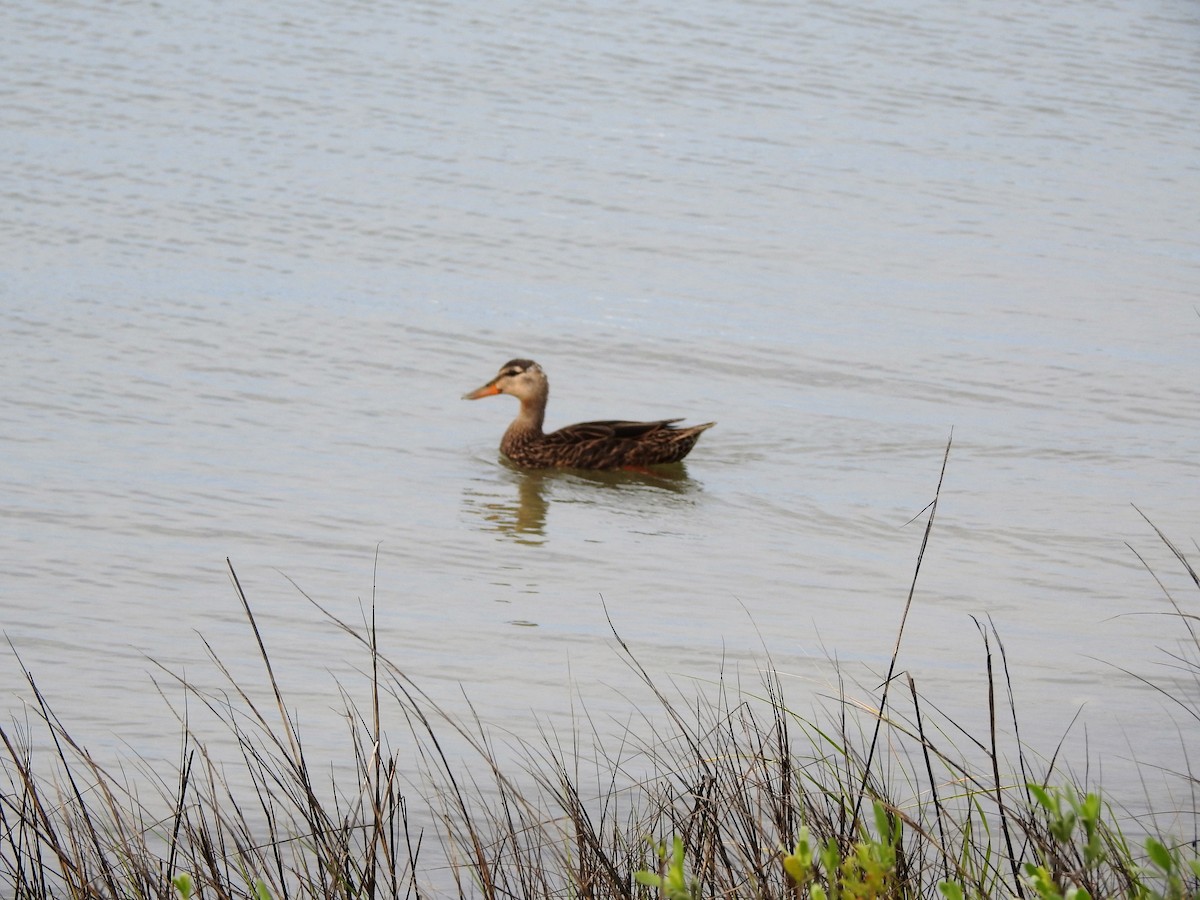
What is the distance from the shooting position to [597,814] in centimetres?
468

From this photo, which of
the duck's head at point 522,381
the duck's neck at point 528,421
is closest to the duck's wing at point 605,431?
the duck's neck at point 528,421

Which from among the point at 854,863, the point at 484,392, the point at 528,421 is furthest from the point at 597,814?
the point at 484,392

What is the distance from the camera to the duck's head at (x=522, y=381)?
10609mm

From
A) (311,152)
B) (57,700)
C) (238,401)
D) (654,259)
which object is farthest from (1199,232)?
(57,700)

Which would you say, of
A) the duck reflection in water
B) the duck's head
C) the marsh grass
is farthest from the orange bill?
the marsh grass

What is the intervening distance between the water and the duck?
17 cm

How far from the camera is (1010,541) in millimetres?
8375

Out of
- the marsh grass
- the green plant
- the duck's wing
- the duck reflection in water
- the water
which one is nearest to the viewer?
the green plant

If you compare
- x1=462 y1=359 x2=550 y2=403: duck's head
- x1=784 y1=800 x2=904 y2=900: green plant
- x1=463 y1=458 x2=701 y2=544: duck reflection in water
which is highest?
x1=784 y1=800 x2=904 y2=900: green plant

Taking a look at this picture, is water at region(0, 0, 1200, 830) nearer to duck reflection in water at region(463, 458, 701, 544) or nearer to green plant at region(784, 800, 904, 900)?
duck reflection in water at region(463, 458, 701, 544)

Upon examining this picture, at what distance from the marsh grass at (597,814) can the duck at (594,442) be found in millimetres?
3631

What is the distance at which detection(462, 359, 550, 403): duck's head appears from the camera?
418 inches

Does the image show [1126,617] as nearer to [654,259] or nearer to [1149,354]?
[1149,354]

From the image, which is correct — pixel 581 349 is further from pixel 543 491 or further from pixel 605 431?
pixel 543 491
